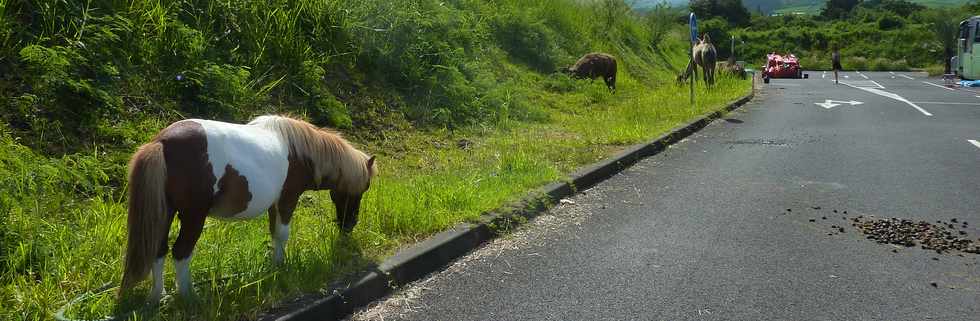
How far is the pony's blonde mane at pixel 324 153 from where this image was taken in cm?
434

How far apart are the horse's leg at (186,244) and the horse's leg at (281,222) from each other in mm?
615

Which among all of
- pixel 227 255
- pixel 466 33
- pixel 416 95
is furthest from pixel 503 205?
pixel 466 33

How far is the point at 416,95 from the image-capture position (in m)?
11.0

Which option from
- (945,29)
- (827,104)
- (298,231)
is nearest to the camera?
(298,231)

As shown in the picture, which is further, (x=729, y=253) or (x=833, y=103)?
(x=833, y=103)

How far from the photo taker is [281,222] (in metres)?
4.32

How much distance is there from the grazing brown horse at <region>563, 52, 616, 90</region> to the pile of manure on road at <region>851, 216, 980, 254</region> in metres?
11.5

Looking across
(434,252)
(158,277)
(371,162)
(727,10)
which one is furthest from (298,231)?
(727,10)

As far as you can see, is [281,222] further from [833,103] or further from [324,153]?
[833,103]

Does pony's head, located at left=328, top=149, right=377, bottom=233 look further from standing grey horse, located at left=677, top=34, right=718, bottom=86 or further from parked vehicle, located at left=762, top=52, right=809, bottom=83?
parked vehicle, located at left=762, top=52, right=809, bottom=83

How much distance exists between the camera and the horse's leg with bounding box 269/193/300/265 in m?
4.29

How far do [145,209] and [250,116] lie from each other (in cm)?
424

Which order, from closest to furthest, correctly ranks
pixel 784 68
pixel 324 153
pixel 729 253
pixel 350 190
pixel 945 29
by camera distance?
pixel 324 153
pixel 350 190
pixel 729 253
pixel 784 68
pixel 945 29

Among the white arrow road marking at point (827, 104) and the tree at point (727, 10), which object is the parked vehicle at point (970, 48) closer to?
the white arrow road marking at point (827, 104)
